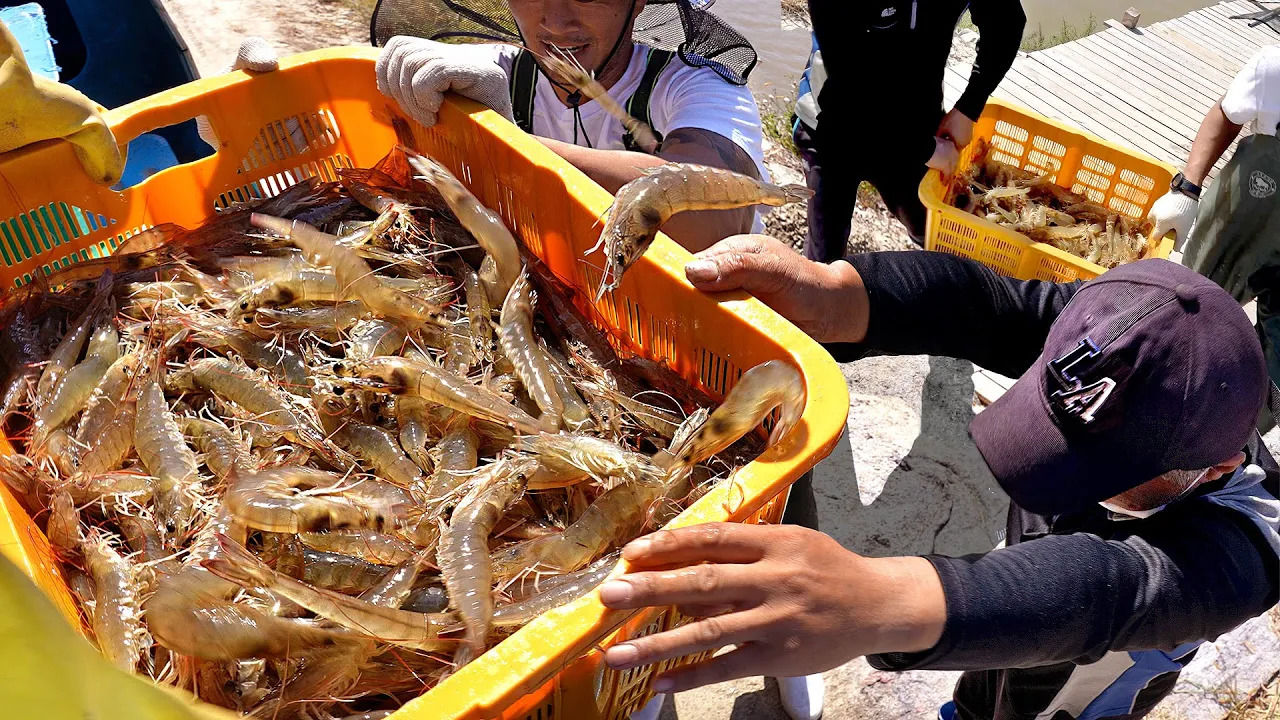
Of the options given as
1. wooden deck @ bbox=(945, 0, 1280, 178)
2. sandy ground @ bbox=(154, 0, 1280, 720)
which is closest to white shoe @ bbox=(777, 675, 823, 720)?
sandy ground @ bbox=(154, 0, 1280, 720)

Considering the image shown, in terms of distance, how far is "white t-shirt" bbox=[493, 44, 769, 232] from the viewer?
253 cm

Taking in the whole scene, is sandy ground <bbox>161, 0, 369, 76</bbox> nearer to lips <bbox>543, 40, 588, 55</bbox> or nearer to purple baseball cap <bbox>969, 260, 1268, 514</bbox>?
lips <bbox>543, 40, 588, 55</bbox>

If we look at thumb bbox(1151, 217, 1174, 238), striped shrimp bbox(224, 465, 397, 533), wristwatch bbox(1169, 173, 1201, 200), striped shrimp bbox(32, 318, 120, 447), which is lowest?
thumb bbox(1151, 217, 1174, 238)

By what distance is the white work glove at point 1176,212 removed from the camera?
3.74 meters

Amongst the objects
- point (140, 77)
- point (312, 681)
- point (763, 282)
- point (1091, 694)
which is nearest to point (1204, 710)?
point (1091, 694)

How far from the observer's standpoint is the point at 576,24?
2.51 metres

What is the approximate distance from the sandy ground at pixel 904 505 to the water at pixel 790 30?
7.88 ft

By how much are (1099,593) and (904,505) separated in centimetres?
210

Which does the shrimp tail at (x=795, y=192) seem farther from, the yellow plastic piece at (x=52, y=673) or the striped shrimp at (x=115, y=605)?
the yellow plastic piece at (x=52, y=673)

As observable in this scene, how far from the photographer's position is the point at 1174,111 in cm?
718

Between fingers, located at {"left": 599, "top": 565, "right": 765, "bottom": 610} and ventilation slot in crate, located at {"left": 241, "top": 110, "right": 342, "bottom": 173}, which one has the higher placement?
ventilation slot in crate, located at {"left": 241, "top": 110, "right": 342, "bottom": 173}

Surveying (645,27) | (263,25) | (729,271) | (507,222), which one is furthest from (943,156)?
(263,25)

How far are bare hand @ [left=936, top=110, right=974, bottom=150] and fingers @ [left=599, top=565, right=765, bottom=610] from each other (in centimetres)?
367

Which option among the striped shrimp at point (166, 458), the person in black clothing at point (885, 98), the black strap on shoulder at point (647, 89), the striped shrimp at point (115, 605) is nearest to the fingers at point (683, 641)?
the striped shrimp at point (115, 605)
